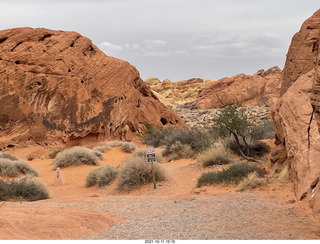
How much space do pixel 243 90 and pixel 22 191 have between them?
150 feet

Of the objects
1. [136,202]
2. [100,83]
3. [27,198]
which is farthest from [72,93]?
[136,202]

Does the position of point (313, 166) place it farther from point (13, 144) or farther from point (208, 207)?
point (13, 144)

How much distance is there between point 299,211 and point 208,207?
5.92ft

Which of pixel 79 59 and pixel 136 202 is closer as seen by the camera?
pixel 136 202

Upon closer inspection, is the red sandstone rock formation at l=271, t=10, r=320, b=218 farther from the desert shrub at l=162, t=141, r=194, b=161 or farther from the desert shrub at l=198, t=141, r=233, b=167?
the desert shrub at l=162, t=141, r=194, b=161

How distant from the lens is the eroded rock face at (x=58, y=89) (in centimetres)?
2225

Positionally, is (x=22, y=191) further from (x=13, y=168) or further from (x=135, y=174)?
(x=13, y=168)

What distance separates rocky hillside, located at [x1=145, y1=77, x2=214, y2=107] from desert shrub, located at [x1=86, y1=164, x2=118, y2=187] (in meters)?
55.7

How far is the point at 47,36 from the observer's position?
24.4 metres

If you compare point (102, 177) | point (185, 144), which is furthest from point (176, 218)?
point (185, 144)

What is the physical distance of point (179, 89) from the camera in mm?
80688

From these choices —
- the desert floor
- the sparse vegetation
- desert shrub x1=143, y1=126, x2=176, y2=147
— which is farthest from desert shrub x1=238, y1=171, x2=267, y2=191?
desert shrub x1=143, y1=126, x2=176, y2=147

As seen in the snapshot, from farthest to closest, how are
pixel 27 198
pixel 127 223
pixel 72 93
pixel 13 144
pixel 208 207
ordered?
1. pixel 72 93
2. pixel 13 144
3. pixel 27 198
4. pixel 208 207
5. pixel 127 223

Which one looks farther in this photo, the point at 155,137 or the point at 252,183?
the point at 155,137
